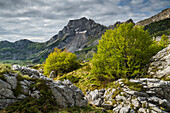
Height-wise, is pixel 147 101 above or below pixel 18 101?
below

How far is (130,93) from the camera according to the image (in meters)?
15.1

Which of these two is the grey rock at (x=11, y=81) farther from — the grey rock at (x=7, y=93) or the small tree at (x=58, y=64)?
the small tree at (x=58, y=64)

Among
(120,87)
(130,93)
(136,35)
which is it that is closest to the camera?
(130,93)

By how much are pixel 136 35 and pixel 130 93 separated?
1344 cm

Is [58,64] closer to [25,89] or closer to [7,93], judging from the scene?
[25,89]

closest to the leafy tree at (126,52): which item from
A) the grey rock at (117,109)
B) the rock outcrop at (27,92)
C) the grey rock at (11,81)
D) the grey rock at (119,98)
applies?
the grey rock at (119,98)

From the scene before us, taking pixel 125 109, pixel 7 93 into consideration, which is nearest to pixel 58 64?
pixel 7 93

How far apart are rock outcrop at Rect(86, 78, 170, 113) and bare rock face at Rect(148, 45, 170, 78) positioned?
2.83 meters

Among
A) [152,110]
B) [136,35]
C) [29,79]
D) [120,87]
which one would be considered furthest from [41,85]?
[136,35]

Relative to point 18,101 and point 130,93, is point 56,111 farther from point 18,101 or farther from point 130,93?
point 130,93

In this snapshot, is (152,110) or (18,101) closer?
(18,101)

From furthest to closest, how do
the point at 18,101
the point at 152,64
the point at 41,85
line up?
the point at 152,64 → the point at 41,85 → the point at 18,101

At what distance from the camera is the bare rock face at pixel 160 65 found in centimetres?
1741

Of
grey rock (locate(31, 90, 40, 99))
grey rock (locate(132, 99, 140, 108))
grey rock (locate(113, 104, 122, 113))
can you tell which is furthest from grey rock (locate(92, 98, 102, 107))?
grey rock (locate(31, 90, 40, 99))
